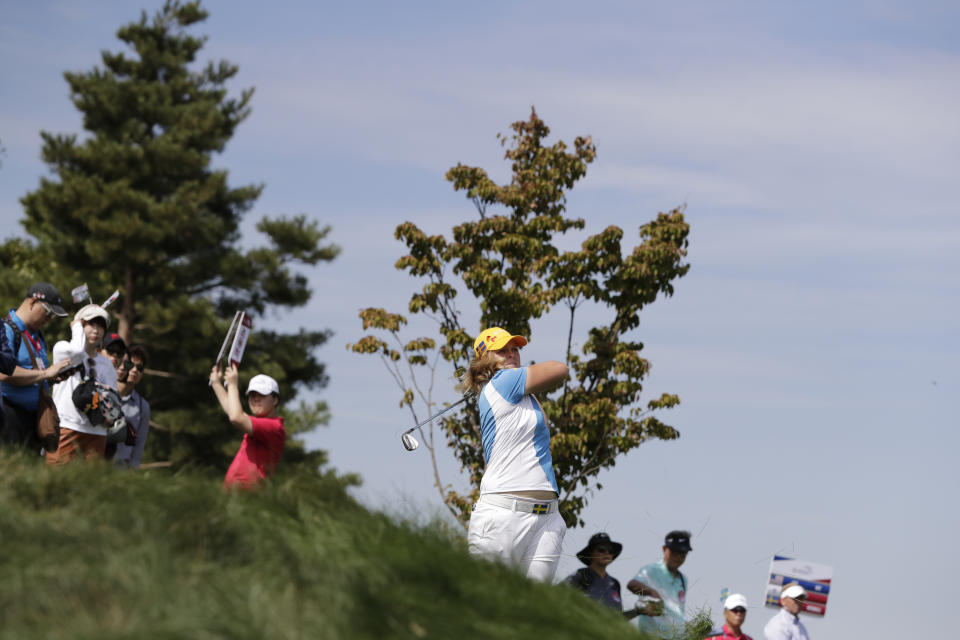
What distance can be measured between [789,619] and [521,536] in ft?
15.9

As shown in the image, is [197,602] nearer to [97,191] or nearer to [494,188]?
[494,188]

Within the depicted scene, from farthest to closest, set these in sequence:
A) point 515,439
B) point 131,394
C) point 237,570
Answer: point 131,394 < point 515,439 < point 237,570

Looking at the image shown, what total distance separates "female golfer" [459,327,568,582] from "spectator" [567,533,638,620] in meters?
1.79

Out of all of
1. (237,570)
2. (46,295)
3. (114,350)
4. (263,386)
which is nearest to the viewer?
(237,570)

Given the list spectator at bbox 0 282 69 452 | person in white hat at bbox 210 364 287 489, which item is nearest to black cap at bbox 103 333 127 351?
spectator at bbox 0 282 69 452

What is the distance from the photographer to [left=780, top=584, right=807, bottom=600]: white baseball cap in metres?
10.0

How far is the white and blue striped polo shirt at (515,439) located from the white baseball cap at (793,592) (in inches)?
184

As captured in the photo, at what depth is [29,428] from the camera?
7.12 meters

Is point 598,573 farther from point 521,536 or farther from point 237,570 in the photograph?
point 237,570

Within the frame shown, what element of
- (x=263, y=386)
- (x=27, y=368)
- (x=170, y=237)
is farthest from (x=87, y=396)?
(x=170, y=237)

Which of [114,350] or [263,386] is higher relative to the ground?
[114,350]

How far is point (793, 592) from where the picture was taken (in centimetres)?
1005

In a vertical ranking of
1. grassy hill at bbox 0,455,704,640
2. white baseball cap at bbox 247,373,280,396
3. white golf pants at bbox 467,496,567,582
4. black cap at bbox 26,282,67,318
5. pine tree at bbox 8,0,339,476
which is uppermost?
pine tree at bbox 8,0,339,476

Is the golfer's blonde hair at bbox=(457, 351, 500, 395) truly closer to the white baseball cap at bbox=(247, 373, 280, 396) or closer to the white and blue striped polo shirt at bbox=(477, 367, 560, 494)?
the white and blue striped polo shirt at bbox=(477, 367, 560, 494)
